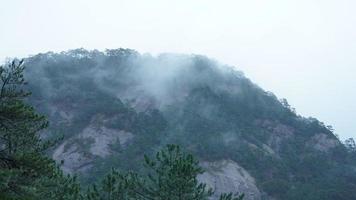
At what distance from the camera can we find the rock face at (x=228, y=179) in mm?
94544

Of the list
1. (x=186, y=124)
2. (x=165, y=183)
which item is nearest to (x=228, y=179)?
(x=186, y=124)

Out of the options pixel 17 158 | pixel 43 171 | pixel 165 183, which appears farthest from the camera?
pixel 165 183

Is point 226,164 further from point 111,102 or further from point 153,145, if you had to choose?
point 111,102

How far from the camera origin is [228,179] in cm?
9750

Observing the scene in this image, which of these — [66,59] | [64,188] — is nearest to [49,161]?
[64,188]

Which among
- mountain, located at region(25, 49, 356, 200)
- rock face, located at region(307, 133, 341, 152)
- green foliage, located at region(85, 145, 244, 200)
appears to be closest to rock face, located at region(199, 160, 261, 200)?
mountain, located at region(25, 49, 356, 200)

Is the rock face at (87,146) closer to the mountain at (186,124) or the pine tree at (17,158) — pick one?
the mountain at (186,124)

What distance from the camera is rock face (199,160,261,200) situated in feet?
310

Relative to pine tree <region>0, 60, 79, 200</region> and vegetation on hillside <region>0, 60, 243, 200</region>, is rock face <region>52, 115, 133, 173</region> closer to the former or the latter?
vegetation on hillside <region>0, 60, 243, 200</region>

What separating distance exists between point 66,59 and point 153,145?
44.6 metres

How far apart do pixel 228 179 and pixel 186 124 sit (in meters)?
26.6

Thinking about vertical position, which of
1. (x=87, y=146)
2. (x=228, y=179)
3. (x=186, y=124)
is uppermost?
(x=186, y=124)

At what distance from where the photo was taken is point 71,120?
119 m

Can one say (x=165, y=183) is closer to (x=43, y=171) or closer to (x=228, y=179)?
(x=43, y=171)
